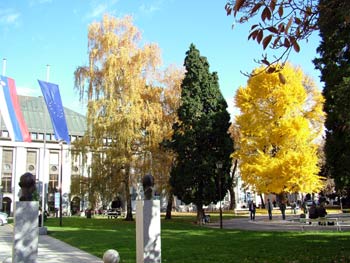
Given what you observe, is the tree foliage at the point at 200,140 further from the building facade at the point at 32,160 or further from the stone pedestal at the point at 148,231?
the building facade at the point at 32,160

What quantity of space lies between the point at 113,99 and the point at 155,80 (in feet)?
16.3

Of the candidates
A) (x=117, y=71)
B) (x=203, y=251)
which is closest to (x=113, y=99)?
(x=117, y=71)

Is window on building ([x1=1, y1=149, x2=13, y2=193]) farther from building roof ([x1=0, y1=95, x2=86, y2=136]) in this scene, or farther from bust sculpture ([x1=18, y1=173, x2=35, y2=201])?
bust sculpture ([x1=18, y1=173, x2=35, y2=201])

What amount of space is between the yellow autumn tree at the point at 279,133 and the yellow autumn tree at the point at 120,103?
7.43 metres

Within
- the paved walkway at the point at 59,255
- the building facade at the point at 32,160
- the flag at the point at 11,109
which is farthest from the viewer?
the building facade at the point at 32,160

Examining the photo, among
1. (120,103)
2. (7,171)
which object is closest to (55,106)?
(120,103)

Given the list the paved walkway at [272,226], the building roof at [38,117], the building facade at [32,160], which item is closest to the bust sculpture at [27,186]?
the paved walkway at [272,226]

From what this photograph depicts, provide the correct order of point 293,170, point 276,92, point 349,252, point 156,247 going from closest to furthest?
point 156,247 → point 349,252 → point 293,170 → point 276,92

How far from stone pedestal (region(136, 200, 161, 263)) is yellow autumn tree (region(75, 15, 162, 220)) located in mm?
22588

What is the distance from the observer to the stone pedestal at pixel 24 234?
7734mm

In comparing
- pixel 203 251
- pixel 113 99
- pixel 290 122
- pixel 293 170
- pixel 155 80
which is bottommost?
pixel 203 251

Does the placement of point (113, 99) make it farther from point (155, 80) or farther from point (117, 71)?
point (155, 80)

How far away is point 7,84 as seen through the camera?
863 inches

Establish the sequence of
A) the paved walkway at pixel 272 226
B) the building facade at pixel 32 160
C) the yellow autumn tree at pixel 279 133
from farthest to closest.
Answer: the building facade at pixel 32 160, the yellow autumn tree at pixel 279 133, the paved walkway at pixel 272 226
